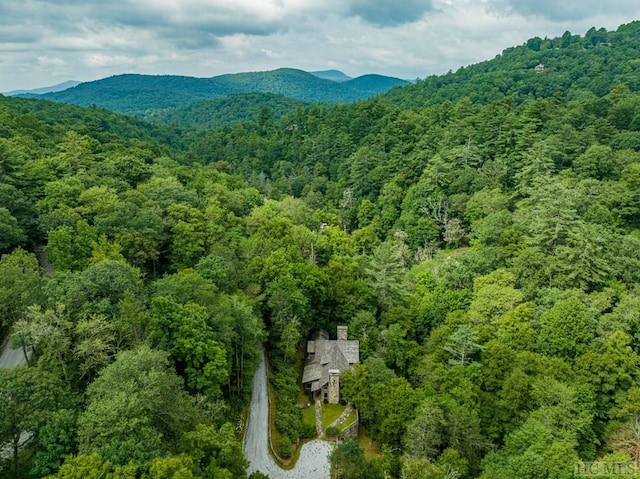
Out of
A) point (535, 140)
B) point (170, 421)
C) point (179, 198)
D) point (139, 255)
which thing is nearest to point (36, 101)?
point (179, 198)

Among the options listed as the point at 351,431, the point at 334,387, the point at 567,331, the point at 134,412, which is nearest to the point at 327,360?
the point at 334,387

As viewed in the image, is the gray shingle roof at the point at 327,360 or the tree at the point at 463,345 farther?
the gray shingle roof at the point at 327,360

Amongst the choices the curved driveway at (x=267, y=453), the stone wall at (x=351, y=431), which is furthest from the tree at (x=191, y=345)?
the stone wall at (x=351, y=431)

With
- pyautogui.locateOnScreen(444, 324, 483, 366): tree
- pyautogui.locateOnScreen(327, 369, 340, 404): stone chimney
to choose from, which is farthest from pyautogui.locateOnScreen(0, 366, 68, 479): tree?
pyautogui.locateOnScreen(444, 324, 483, 366): tree

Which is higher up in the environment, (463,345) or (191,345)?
(191,345)

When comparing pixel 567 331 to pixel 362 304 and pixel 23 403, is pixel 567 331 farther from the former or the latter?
pixel 23 403

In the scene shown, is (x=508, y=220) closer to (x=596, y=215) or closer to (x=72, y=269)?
(x=596, y=215)

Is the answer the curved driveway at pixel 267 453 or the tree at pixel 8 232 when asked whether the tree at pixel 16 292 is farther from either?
the curved driveway at pixel 267 453
